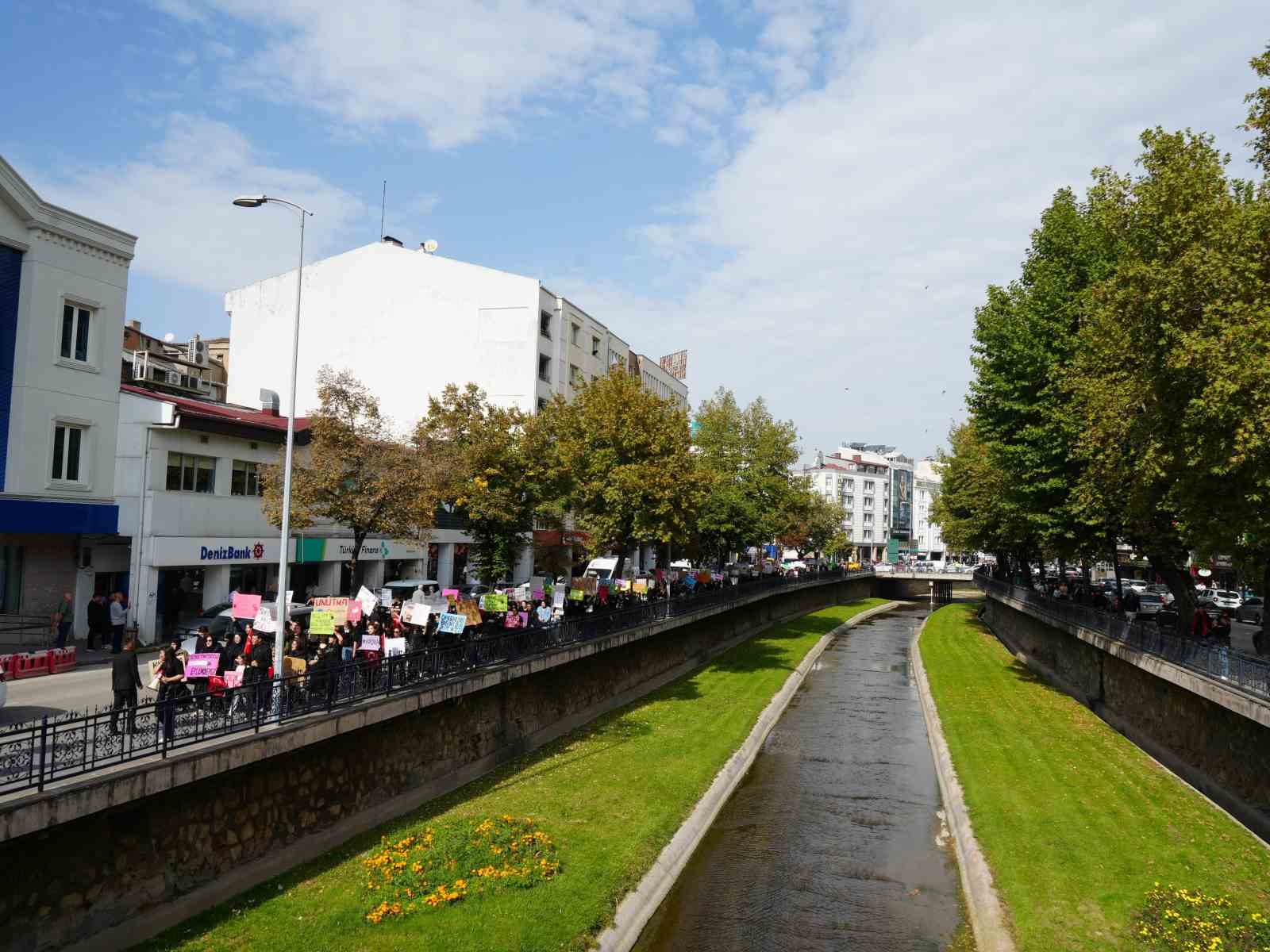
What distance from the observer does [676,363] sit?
106 meters

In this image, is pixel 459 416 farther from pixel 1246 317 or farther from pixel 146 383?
pixel 1246 317

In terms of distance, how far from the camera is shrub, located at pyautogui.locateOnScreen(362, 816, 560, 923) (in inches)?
632

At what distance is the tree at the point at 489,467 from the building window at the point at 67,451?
11.2m

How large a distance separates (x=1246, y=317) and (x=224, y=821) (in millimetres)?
23917

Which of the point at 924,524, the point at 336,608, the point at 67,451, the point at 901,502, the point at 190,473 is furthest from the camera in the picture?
the point at 924,524

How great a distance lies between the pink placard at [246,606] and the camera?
1991 centimetres

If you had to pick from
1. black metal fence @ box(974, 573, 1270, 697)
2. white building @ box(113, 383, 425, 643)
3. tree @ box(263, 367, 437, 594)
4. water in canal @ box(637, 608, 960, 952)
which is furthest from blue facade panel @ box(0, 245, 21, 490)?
black metal fence @ box(974, 573, 1270, 697)

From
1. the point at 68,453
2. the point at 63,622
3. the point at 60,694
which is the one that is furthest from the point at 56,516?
the point at 60,694

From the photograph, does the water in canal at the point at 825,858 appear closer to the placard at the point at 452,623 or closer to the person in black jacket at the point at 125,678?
the placard at the point at 452,623

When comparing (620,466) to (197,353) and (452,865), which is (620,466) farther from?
(197,353)

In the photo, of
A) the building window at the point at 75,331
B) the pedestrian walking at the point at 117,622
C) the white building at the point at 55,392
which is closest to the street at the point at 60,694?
the pedestrian walking at the point at 117,622

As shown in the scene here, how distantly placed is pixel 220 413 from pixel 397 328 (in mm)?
22359

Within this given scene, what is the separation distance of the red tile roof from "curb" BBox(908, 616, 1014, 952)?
89.5 feet

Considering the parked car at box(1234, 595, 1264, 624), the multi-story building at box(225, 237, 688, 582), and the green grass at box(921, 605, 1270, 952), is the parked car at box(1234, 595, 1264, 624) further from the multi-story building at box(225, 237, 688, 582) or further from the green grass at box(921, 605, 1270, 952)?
the multi-story building at box(225, 237, 688, 582)
